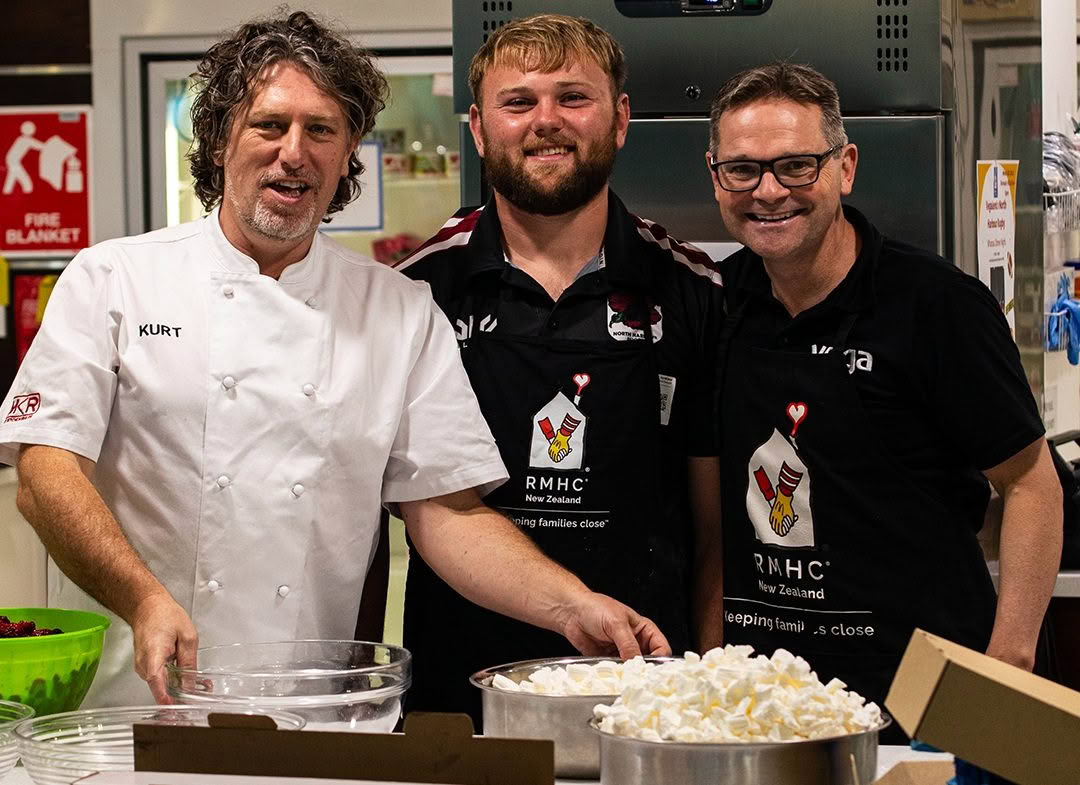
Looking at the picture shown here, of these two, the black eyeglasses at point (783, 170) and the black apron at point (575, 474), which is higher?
the black eyeglasses at point (783, 170)

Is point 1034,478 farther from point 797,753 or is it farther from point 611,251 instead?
point 797,753

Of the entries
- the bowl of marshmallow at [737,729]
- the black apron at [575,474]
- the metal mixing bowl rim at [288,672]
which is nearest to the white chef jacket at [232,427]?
the black apron at [575,474]

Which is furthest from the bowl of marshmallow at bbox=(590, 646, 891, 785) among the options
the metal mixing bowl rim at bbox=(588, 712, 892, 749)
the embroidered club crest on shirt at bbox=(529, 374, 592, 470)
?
the embroidered club crest on shirt at bbox=(529, 374, 592, 470)

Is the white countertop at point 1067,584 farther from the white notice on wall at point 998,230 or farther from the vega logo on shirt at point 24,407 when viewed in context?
the vega logo on shirt at point 24,407

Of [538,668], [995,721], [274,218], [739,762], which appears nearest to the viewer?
[995,721]

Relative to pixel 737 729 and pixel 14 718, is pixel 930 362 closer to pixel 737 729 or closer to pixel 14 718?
pixel 737 729

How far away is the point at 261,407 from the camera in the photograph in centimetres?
192

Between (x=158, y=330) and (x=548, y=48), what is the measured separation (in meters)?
0.72

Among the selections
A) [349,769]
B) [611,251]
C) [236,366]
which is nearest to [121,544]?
[236,366]

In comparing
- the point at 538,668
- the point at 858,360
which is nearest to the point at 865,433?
the point at 858,360

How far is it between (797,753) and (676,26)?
1504 millimetres

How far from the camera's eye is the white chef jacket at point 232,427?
1872 mm

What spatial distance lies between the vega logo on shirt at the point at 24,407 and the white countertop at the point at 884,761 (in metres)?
0.51

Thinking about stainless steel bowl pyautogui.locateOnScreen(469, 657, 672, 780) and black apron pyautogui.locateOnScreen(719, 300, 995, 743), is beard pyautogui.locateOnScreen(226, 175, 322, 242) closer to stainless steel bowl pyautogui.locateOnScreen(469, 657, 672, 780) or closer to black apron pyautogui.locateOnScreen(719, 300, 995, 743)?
black apron pyautogui.locateOnScreen(719, 300, 995, 743)
